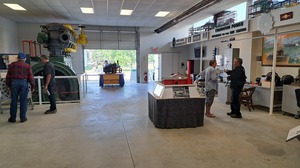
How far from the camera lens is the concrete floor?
113 inches

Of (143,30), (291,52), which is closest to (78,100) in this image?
(291,52)

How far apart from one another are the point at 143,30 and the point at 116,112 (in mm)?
8549

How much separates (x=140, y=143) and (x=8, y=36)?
33.7ft

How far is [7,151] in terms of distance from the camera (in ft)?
10.6

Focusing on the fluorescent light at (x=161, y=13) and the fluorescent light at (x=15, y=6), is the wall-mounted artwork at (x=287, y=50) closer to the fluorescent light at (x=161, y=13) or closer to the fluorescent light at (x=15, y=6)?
the fluorescent light at (x=161, y=13)

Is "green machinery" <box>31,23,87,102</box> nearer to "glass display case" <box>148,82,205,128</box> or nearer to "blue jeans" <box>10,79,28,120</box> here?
"blue jeans" <box>10,79,28,120</box>

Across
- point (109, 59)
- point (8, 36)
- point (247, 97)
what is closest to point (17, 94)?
point (247, 97)

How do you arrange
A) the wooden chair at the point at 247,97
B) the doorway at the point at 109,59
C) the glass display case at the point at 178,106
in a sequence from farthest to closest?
the doorway at the point at 109,59, the wooden chair at the point at 247,97, the glass display case at the point at 178,106

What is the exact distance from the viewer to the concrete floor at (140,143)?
288 cm

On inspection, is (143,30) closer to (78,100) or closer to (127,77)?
(127,77)

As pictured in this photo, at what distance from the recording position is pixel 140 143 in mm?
3520

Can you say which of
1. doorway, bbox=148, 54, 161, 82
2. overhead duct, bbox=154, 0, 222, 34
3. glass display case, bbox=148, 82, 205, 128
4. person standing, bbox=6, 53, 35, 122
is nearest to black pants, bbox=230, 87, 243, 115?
glass display case, bbox=148, 82, 205, 128

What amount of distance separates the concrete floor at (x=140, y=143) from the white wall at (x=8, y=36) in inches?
242

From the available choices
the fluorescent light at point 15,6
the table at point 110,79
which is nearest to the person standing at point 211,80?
the table at point 110,79
